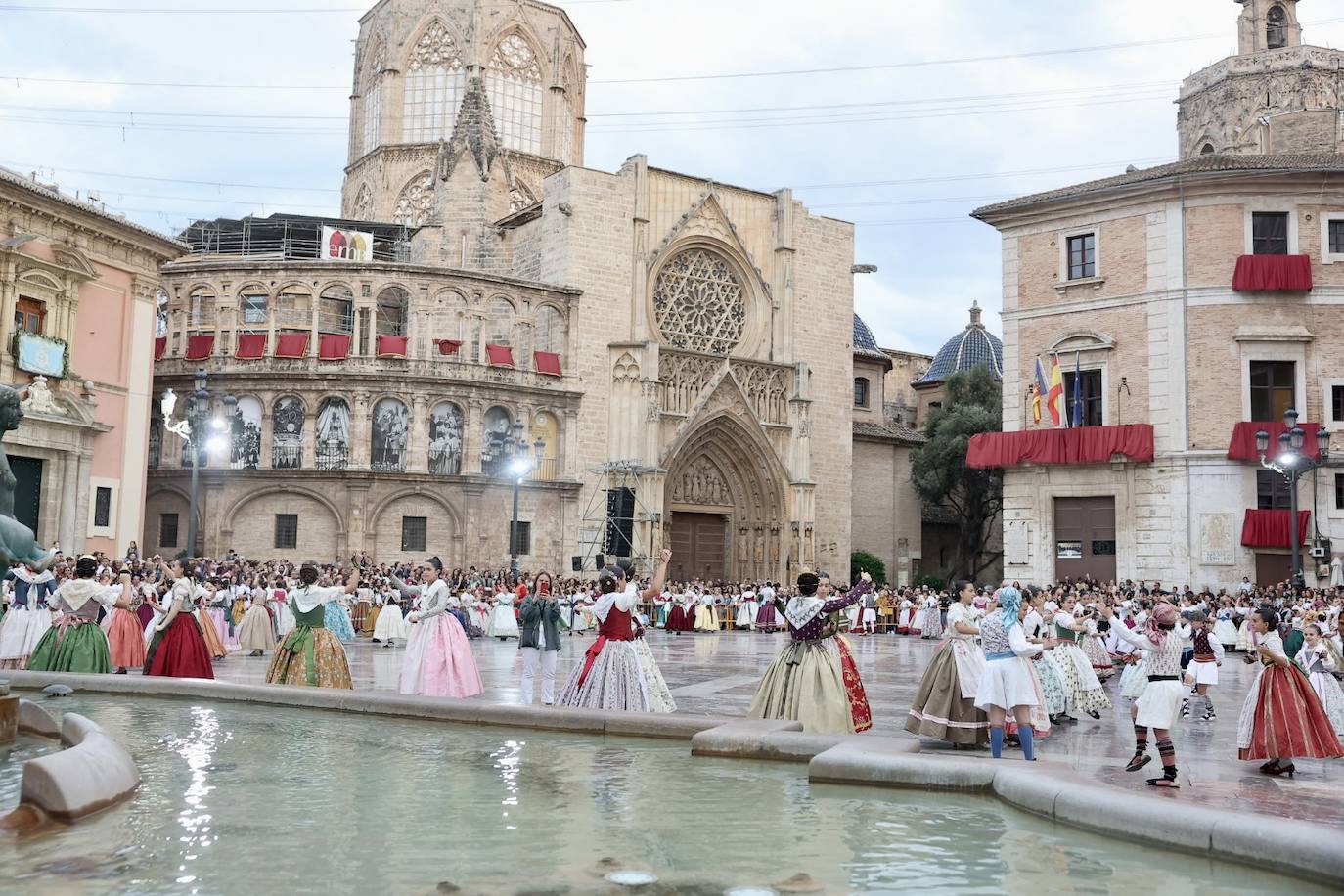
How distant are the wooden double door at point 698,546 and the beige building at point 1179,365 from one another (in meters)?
11.7

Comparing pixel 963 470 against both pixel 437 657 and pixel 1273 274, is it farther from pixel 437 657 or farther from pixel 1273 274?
pixel 437 657

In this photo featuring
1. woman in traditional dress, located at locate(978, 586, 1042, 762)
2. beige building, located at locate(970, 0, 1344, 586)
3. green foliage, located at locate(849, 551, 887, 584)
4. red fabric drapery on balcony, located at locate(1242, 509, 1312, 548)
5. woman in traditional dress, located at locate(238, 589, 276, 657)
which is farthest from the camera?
green foliage, located at locate(849, 551, 887, 584)

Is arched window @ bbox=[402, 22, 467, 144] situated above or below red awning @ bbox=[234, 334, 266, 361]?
above

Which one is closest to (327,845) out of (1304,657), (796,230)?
(1304,657)

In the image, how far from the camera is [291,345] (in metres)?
37.3

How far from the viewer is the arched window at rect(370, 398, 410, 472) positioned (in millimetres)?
37000

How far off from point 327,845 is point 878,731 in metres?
6.76

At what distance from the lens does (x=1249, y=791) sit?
8.95 meters

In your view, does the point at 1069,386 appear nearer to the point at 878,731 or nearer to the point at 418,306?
the point at 418,306

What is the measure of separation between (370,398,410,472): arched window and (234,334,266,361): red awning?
3826 millimetres

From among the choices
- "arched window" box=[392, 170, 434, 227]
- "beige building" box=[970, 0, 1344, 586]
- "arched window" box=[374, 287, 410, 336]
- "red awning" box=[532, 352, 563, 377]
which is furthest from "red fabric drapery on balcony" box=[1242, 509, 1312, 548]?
"arched window" box=[392, 170, 434, 227]

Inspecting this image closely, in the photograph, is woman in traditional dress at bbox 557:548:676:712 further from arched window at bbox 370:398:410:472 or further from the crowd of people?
arched window at bbox 370:398:410:472

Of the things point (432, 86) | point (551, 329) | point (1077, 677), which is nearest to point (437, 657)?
point (1077, 677)

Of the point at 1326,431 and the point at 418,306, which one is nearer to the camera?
the point at 1326,431
